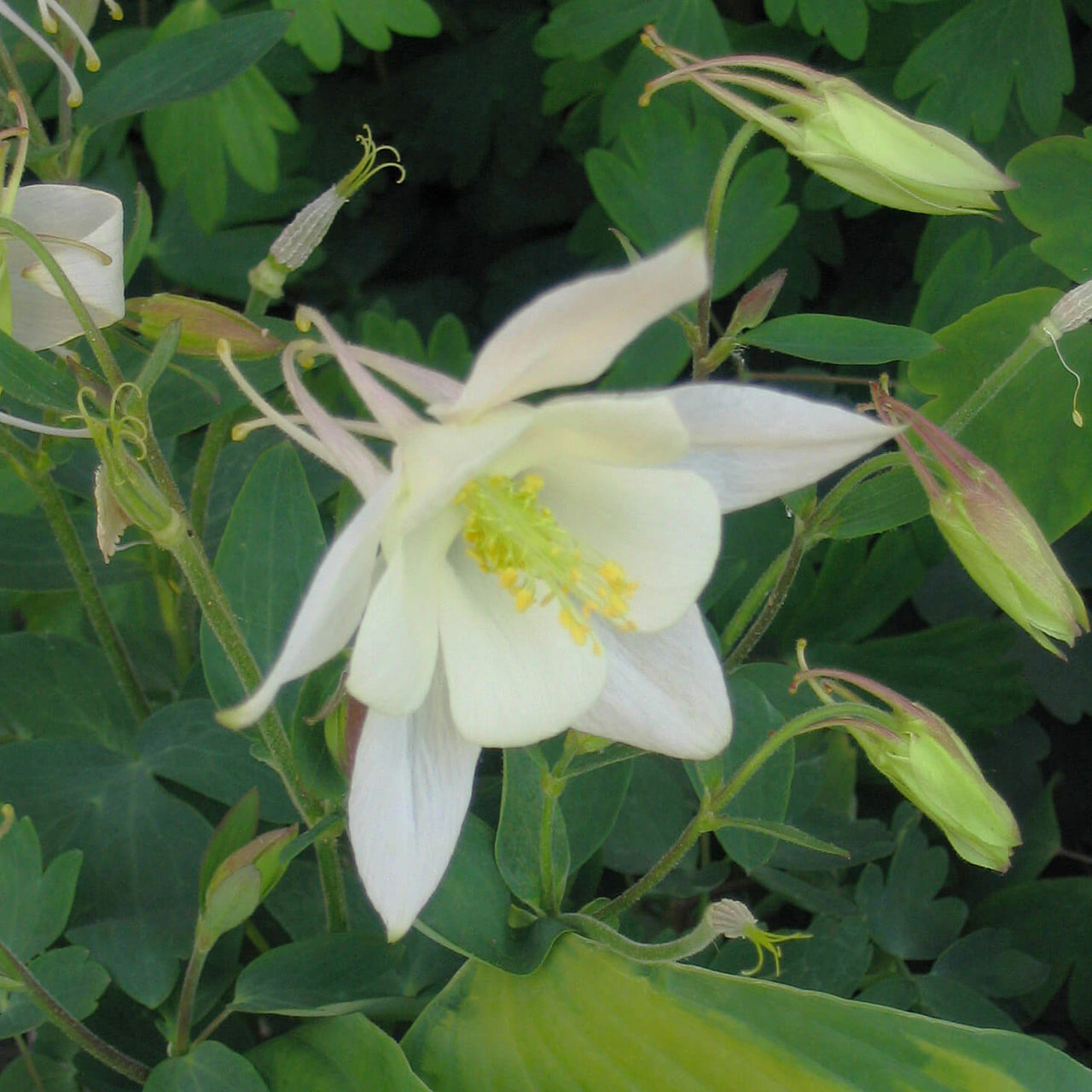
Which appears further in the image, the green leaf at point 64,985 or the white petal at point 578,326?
the green leaf at point 64,985

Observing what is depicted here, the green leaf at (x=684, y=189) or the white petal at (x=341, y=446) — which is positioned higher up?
the white petal at (x=341, y=446)

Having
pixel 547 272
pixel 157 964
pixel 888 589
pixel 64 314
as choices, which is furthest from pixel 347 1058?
pixel 547 272

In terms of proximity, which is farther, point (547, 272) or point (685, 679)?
point (547, 272)

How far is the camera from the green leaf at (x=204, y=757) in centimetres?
72

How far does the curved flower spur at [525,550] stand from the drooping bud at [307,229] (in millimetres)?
155

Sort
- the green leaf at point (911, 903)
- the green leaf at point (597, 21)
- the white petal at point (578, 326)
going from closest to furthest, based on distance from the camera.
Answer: the white petal at point (578, 326) → the green leaf at point (911, 903) → the green leaf at point (597, 21)

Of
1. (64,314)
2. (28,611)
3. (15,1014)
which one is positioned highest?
(64,314)

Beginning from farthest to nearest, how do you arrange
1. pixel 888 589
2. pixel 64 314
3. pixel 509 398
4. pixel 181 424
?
1. pixel 888 589
2. pixel 181 424
3. pixel 64 314
4. pixel 509 398

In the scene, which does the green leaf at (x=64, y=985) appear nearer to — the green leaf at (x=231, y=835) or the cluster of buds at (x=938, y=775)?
the green leaf at (x=231, y=835)

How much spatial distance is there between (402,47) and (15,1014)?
3.28 feet

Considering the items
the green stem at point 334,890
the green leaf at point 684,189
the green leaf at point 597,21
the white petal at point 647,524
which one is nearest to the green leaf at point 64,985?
the green stem at point 334,890

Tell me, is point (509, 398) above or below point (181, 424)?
above

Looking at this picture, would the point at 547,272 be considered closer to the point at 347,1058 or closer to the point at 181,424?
the point at 181,424

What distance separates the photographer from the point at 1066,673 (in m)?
0.94
